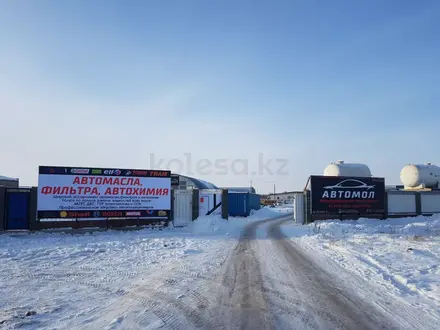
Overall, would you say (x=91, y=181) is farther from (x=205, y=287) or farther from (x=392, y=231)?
(x=392, y=231)

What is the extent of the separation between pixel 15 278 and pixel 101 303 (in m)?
3.59

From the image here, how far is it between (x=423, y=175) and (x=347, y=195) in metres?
13.7

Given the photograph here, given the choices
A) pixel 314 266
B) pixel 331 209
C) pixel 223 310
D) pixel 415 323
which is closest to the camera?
pixel 415 323

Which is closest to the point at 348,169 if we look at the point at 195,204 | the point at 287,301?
the point at 195,204

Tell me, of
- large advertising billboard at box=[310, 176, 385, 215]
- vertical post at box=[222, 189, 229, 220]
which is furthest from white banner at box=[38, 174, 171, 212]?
large advertising billboard at box=[310, 176, 385, 215]

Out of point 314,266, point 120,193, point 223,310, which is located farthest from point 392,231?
point 223,310

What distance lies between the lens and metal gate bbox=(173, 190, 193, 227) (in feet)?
73.0

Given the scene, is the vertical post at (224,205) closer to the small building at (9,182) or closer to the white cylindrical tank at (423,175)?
the white cylindrical tank at (423,175)

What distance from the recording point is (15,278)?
862cm

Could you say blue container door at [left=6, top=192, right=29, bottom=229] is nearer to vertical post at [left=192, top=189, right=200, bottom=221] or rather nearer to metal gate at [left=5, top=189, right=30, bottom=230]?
metal gate at [left=5, top=189, right=30, bottom=230]

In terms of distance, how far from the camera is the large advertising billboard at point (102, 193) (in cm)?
1942

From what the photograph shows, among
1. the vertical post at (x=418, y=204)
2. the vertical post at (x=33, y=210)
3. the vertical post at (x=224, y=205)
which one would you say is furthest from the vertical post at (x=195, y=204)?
the vertical post at (x=418, y=204)

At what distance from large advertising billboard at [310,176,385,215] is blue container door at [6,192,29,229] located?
18683mm

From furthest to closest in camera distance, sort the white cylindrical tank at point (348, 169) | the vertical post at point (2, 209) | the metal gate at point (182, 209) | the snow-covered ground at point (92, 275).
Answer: the white cylindrical tank at point (348, 169) → the metal gate at point (182, 209) → the vertical post at point (2, 209) → the snow-covered ground at point (92, 275)
